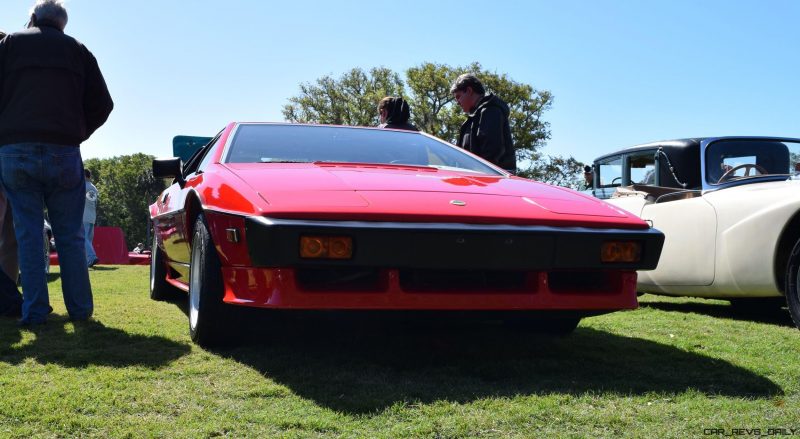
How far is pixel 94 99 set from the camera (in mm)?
4762

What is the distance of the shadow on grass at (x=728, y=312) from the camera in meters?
5.18

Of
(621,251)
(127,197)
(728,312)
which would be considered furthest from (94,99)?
(127,197)

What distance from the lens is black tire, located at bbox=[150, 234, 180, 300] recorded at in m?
5.73

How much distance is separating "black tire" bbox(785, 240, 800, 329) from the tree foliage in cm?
6375

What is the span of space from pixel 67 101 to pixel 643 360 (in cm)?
344

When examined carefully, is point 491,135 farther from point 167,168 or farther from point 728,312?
Answer: point 167,168

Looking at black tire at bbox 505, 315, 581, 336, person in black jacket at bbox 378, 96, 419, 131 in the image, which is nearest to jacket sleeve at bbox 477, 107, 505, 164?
person in black jacket at bbox 378, 96, 419, 131

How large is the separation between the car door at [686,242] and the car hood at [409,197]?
6.00 ft

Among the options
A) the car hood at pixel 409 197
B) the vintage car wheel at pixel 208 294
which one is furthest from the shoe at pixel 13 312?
the car hood at pixel 409 197

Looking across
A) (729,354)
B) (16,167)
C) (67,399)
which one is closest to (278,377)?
(67,399)

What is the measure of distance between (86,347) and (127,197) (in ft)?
216

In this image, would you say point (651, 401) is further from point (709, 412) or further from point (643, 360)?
point (643, 360)

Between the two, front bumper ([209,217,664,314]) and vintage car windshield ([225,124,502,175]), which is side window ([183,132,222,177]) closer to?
vintage car windshield ([225,124,502,175])

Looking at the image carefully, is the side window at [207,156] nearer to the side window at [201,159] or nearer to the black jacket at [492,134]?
the side window at [201,159]
